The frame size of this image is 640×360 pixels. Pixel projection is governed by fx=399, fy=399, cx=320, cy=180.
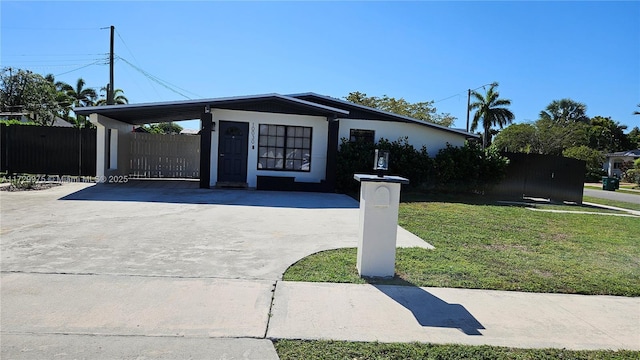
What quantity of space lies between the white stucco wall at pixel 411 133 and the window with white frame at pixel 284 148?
1.60 m

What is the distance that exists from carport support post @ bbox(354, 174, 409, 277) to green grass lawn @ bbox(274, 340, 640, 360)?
165 centimetres

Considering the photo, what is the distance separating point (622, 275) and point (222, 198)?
359 inches

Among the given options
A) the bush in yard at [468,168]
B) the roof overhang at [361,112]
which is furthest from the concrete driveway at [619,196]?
the roof overhang at [361,112]

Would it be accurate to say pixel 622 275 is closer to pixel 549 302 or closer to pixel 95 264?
pixel 549 302

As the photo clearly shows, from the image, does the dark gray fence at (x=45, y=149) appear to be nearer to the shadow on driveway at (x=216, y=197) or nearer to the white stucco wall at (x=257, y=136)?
the shadow on driveway at (x=216, y=197)

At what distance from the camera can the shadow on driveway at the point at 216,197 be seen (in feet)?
34.6

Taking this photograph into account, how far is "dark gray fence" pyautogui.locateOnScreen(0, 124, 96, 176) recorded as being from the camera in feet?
50.0

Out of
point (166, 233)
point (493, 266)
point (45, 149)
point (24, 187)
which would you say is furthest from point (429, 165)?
point (45, 149)

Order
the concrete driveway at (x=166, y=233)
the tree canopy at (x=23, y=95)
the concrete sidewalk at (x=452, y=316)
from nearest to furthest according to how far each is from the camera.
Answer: the concrete sidewalk at (x=452, y=316)
the concrete driveway at (x=166, y=233)
the tree canopy at (x=23, y=95)

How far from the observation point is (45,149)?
15414mm

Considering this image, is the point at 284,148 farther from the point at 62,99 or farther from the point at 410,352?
the point at 62,99

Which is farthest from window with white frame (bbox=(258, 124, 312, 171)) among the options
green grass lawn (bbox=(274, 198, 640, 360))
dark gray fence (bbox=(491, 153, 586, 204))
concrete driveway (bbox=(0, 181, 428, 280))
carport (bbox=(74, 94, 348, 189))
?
dark gray fence (bbox=(491, 153, 586, 204))

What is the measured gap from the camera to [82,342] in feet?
9.95

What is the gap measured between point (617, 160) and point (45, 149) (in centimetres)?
5805
